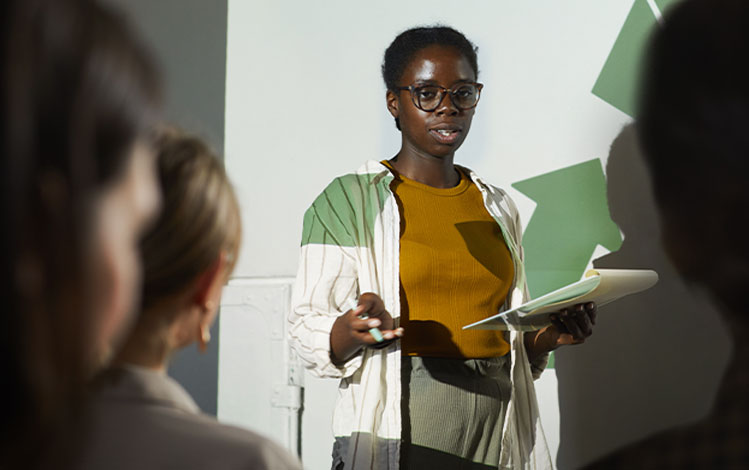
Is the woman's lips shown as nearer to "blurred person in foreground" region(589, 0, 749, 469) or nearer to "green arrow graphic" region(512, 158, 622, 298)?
"green arrow graphic" region(512, 158, 622, 298)

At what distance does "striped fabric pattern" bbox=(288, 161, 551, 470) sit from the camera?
1.48 metres

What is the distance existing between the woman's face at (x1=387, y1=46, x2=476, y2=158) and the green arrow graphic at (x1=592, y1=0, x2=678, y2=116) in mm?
485

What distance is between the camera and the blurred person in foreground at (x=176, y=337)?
Answer: 0.61 m

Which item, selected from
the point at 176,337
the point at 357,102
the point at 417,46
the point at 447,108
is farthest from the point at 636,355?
the point at 176,337

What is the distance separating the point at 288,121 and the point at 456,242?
3.66 feet

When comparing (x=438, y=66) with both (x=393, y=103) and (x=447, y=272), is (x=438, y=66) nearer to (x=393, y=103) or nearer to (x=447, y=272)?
(x=393, y=103)

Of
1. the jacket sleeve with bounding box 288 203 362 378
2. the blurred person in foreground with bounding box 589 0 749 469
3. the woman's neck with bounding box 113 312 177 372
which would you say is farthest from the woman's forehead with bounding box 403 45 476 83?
the blurred person in foreground with bounding box 589 0 749 469

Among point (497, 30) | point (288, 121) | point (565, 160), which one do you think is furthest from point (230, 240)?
point (288, 121)

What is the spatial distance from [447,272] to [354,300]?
0.20m

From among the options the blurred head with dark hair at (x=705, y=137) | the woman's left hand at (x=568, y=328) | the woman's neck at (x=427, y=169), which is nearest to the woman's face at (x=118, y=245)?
the blurred head with dark hair at (x=705, y=137)

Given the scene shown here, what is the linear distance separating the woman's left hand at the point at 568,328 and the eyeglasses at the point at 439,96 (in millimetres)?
489

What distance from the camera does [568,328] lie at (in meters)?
1.52

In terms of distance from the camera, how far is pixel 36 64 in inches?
14.1

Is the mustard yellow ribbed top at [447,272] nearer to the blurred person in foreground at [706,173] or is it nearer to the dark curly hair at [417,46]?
A: the dark curly hair at [417,46]
